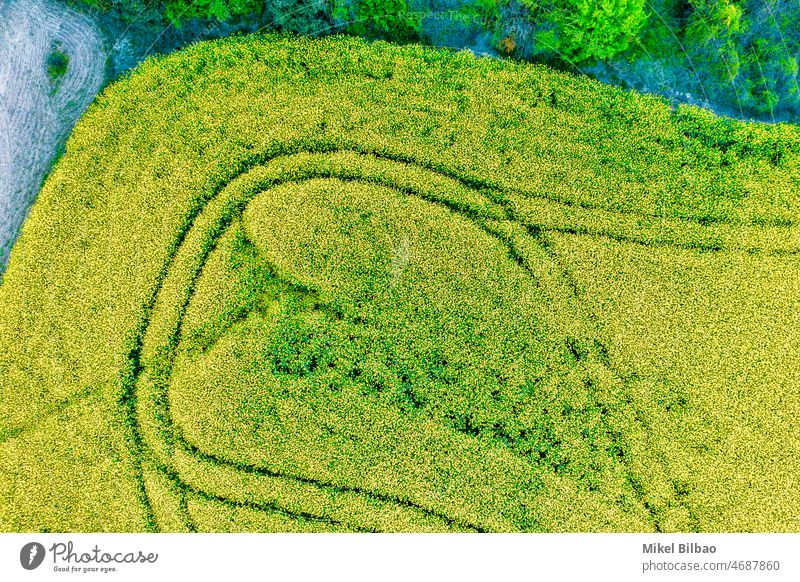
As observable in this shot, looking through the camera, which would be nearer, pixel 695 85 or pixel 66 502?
pixel 66 502

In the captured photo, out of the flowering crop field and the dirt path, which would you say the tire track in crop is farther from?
the dirt path

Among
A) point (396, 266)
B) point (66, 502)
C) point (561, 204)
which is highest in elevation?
point (561, 204)

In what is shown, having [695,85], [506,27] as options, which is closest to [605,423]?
[695,85]

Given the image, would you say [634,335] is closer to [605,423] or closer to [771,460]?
[605,423]
